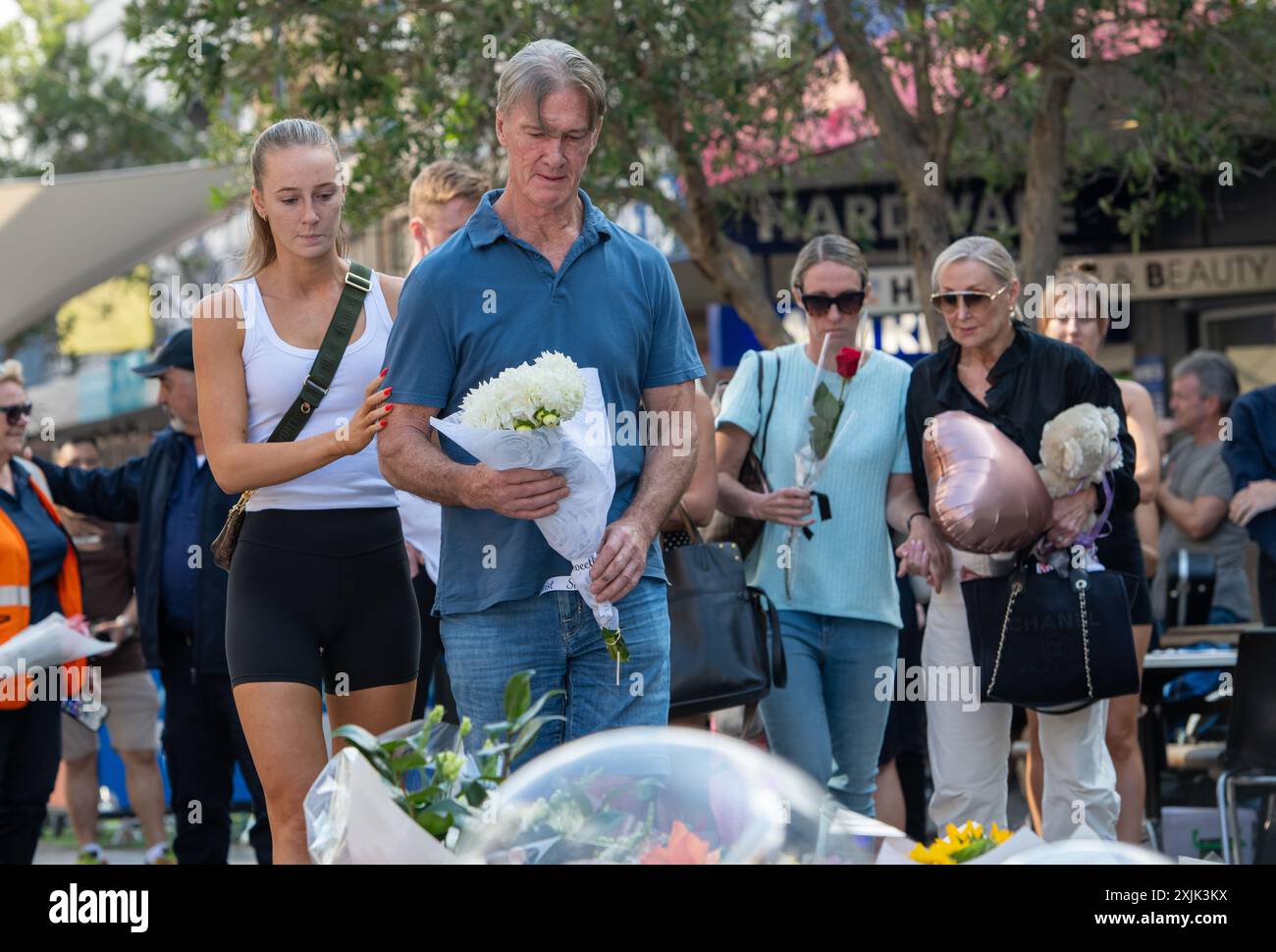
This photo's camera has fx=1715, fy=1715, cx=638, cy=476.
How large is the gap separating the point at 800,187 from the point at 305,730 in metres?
11.8

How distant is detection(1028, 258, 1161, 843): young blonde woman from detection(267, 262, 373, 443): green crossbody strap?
271 centimetres

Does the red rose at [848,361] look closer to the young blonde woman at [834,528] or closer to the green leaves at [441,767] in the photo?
the young blonde woman at [834,528]

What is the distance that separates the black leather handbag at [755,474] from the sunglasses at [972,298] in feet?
2.00

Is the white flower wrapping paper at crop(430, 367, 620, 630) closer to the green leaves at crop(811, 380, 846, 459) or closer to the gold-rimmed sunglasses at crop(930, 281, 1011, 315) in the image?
the green leaves at crop(811, 380, 846, 459)

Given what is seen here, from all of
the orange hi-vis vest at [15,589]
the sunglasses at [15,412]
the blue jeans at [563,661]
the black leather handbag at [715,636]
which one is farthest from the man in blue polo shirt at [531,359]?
the sunglasses at [15,412]

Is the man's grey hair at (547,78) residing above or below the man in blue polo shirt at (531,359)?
above

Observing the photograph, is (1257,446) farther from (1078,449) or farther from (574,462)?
(574,462)

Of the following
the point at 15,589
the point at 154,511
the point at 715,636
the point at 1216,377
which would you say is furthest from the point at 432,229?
the point at 1216,377

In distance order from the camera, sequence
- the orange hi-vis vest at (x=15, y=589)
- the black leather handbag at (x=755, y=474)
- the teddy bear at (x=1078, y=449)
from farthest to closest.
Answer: the orange hi-vis vest at (x=15, y=589)
the black leather handbag at (x=755, y=474)
the teddy bear at (x=1078, y=449)

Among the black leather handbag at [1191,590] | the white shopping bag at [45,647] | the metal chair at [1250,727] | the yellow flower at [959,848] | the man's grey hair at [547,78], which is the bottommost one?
the metal chair at [1250,727]

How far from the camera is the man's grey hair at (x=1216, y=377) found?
8.64m

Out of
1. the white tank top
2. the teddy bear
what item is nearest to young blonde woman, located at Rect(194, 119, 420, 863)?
the white tank top

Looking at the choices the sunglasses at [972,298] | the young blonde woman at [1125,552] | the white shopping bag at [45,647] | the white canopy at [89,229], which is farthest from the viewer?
the white canopy at [89,229]

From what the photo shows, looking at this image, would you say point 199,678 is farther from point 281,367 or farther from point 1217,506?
point 1217,506
